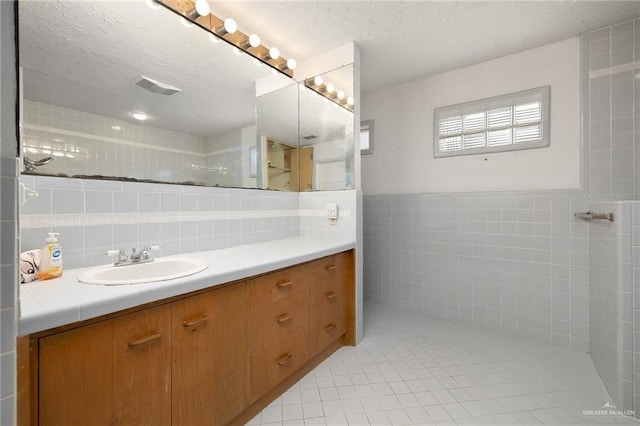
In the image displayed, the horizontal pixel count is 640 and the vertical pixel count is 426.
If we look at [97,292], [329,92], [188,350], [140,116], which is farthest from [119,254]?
[329,92]

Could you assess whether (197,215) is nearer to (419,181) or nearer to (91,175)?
(91,175)

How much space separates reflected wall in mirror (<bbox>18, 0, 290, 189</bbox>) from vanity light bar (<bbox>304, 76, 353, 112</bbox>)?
65cm

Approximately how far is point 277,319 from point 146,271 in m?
0.68

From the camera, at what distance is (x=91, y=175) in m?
1.19

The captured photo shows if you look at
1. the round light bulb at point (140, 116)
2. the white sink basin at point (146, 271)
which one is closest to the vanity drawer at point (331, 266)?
the white sink basin at point (146, 271)

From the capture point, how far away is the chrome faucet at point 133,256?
1.19 meters

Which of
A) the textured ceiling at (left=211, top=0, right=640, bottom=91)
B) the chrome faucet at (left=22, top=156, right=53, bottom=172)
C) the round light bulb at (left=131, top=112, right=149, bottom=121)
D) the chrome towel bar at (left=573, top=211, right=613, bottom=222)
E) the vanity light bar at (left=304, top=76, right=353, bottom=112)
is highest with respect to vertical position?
the textured ceiling at (left=211, top=0, right=640, bottom=91)

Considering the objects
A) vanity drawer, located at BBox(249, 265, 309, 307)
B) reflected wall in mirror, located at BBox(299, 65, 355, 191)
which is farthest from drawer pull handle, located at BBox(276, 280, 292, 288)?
reflected wall in mirror, located at BBox(299, 65, 355, 191)

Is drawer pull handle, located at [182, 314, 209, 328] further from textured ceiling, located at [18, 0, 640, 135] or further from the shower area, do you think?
the shower area

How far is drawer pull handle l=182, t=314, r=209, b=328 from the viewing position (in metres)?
0.97

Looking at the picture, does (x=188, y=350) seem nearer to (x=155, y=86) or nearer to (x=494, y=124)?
(x=155, y=86)

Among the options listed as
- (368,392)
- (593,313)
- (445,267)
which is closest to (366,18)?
(445,267)

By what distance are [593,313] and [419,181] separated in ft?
5.34

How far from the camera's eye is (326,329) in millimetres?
1778
